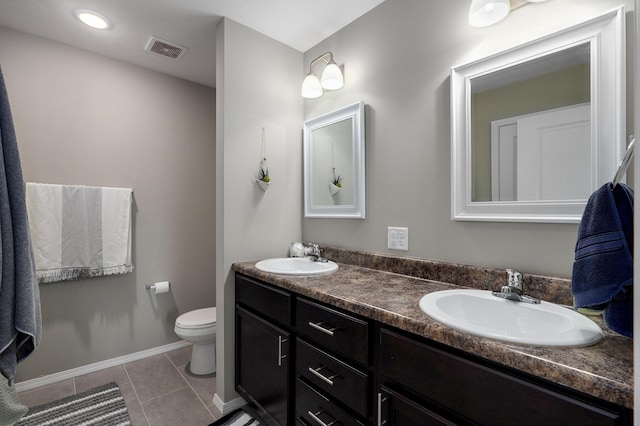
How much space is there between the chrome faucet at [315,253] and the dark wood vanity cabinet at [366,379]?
44 centimetres

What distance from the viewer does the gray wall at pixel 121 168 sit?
6.63ft

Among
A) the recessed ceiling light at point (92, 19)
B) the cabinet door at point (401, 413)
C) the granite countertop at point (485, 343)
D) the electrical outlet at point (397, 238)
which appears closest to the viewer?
the granite countertop at point (485, 343)

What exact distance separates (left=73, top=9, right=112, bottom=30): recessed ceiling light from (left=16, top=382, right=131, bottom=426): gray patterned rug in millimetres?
2385

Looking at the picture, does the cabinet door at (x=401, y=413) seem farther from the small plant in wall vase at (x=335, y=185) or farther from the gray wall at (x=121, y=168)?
the gray wall at (x=121, y=168)

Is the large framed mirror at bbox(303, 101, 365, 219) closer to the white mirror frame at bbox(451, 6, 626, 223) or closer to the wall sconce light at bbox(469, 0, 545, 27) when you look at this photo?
the white mirror frame at bbox(451, 6, 626, 223)

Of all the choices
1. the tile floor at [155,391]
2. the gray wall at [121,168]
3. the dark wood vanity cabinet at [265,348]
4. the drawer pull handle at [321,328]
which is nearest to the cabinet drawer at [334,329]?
the drawer pull handle at [321,328]

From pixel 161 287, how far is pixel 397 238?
2.00 m

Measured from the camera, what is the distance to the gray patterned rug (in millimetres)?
1663

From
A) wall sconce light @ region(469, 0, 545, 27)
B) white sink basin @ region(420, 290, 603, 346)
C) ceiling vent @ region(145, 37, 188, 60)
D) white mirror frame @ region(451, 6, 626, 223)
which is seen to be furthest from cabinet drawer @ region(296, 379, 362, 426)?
ceiling vent @ region(145, 37, 188, 60)

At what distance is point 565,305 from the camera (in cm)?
101

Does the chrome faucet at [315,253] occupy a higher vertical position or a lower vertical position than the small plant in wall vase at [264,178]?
lower

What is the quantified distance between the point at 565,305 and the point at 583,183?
43cm

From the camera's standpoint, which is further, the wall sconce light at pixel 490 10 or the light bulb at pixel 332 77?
the light bulb at pixel 332 77

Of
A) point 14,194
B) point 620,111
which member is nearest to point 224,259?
point 14,194
